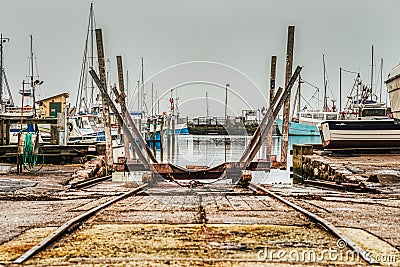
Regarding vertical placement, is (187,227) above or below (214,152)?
above

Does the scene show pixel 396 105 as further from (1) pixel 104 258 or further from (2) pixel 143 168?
(1) pixel 104 258

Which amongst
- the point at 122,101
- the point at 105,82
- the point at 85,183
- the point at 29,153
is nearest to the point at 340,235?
the point at 85,183

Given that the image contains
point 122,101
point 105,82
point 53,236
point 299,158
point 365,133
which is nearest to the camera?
point 53,236

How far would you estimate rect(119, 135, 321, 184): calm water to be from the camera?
25614mm

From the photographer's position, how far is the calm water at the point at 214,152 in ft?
84.0

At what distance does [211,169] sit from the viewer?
50.5 feet

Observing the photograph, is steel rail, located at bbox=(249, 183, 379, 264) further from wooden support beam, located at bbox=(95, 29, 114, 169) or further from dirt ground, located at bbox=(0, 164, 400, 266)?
wooden support beam, located at bbox=(95, 29, 114, 169)

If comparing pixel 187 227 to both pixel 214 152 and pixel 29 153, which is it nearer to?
pixel 29 153

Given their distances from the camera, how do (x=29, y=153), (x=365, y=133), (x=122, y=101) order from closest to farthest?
(x=122, y=101) → (x=29, y=153) → (x=365, y=133)

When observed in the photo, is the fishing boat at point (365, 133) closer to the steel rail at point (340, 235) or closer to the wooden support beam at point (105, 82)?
the wooden support beam at point (105, 82)

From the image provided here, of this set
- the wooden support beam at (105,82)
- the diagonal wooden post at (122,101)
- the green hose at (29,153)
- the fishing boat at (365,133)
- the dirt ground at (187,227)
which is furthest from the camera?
the fishing boat at (365,133)

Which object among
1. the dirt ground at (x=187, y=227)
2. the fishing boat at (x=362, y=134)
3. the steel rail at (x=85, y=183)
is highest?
the fishing boat at (x=362, y=134)

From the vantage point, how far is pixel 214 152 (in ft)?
169

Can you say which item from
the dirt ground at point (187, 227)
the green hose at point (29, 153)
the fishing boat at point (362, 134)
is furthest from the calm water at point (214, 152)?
the dirt ground at point (187, 227)
